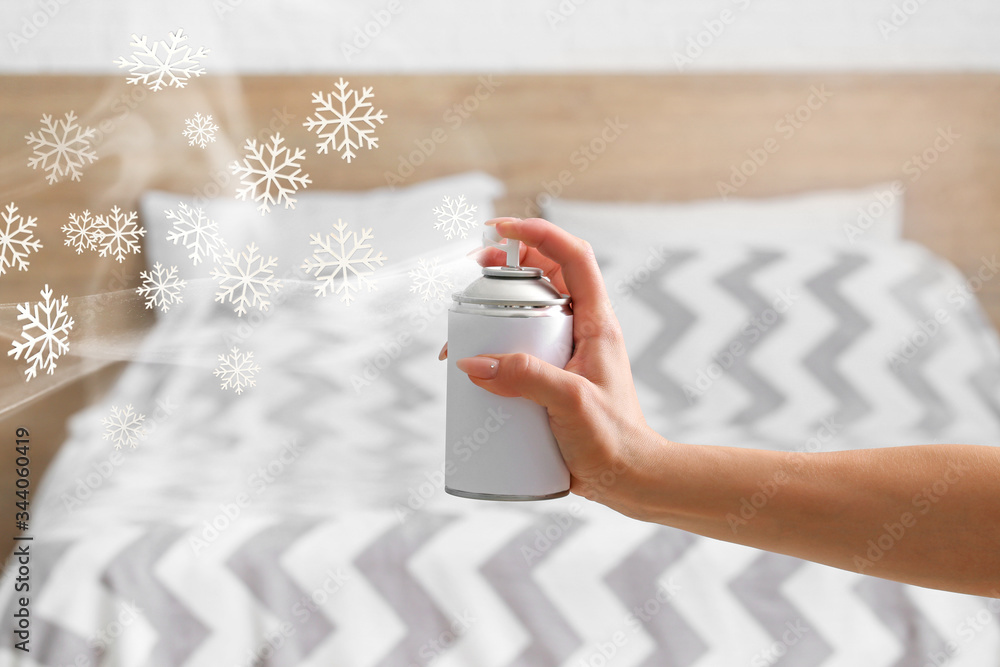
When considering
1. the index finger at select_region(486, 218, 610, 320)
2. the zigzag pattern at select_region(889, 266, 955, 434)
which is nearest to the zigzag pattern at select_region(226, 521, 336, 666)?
the index finger at select_region(486, 218, 610, 320)

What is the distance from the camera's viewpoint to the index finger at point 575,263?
596 mm

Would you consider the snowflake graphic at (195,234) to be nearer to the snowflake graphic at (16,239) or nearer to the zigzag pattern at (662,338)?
the snowflake graphic at (16,239)

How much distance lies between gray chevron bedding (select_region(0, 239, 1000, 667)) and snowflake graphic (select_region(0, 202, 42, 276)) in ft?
0.44

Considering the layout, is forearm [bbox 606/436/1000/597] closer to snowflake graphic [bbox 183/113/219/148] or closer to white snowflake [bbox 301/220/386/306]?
white snowflake [bbox 301/220/386/306]

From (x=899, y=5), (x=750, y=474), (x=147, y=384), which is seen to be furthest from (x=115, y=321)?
(x=899, y=5)

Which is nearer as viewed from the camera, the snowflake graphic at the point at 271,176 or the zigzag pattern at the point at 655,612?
the snowflake graphic at the point at 271,176

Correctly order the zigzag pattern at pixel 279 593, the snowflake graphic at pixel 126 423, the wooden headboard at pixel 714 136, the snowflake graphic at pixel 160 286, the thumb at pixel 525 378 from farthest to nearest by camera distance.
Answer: the wooden headboard at pixel 714 136 < the zigzag pattern at pixel 279 593 < the snowflake graphic at pixel 126 423 < the snowflake graphic at pixel 160 286 < the thumb at pixel 525 378

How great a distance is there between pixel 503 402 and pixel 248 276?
351mm

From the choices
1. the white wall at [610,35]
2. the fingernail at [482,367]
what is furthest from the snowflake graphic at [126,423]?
the white wall at [610,35]

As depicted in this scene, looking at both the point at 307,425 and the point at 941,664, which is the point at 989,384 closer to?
the point at 941,664

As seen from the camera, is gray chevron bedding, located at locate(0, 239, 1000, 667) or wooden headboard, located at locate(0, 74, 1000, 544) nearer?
gray chevron bedding, located at locate(0, 239, 1000, 667)

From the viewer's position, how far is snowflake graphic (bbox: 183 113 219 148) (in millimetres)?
898

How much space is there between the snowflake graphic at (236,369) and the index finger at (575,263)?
0.41 meters

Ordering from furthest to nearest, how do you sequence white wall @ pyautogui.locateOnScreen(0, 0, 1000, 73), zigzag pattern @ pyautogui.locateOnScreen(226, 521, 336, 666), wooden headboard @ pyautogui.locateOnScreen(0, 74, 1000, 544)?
wooden headboard @ pyautogui.locateOnScreen(0, 74, 1000, 544) → white wall @ pyautogui.locateOnScreen(0, 0, 1000, 73) → zigzag pattern @ pyautogui.locateOnScreen(226, 521, 336, 666)
